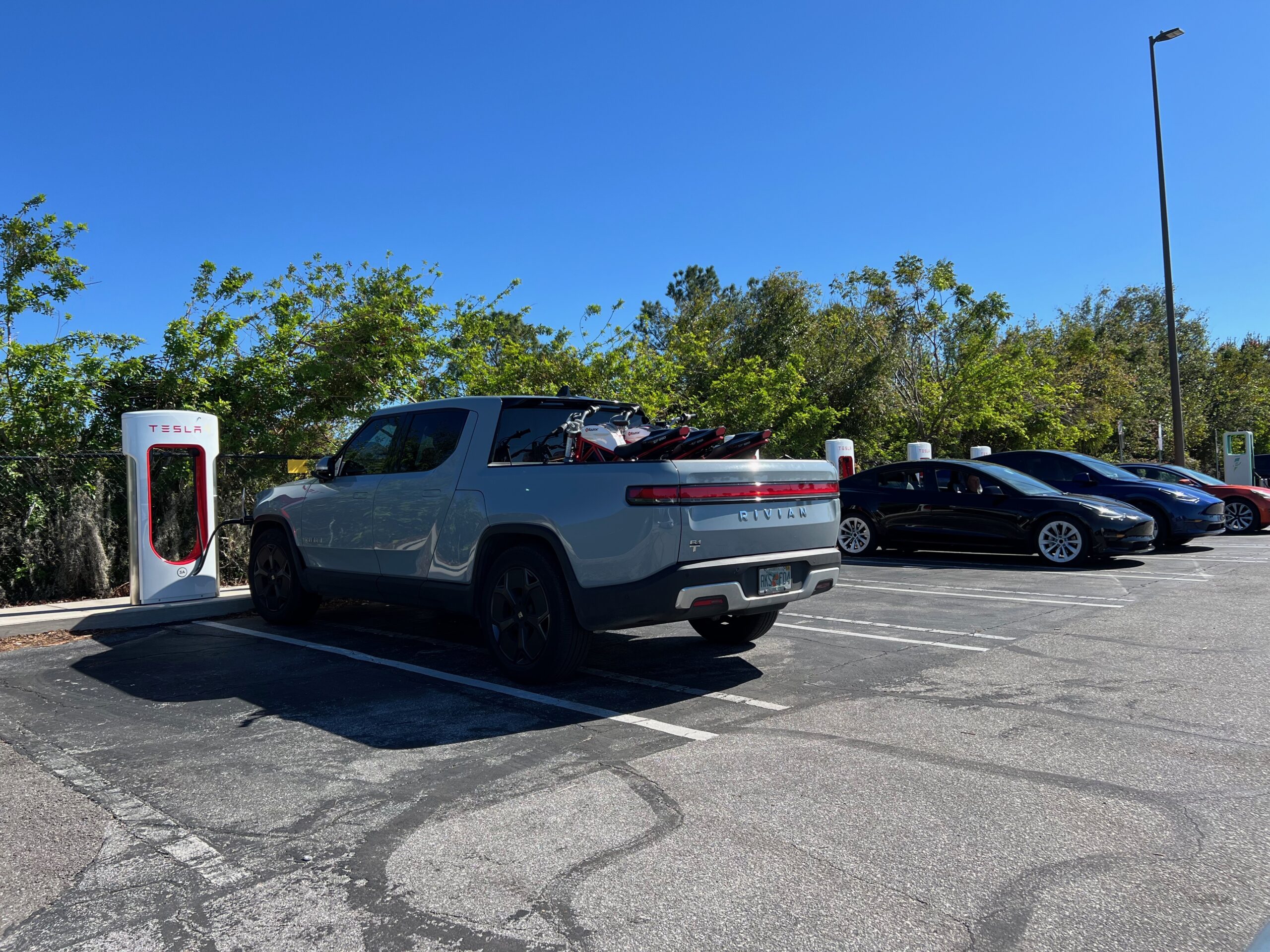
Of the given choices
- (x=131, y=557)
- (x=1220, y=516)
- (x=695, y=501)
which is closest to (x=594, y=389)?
(x=131, y=557)

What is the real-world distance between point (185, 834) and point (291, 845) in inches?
18.1

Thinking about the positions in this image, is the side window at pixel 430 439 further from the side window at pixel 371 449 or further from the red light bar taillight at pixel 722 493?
the red light bar taillight at pixel 722 493

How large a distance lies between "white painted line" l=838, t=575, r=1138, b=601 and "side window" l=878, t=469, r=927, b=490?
2.79 meters

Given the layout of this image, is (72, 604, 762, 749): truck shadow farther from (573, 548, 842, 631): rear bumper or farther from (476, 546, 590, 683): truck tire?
(573, 548, 842, 631): rear bumper

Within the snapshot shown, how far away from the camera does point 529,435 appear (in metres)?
6.46

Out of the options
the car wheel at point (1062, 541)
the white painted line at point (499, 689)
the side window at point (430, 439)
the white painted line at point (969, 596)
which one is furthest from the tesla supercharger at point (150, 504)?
the car wheel at point (1062, 541)

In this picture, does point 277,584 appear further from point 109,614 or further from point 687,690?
point 687,690

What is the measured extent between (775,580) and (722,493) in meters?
0.71

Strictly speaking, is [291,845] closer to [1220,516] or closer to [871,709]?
[871,709]

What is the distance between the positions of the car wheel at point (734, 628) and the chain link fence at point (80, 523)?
17.7 ft

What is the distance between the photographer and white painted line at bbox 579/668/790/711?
5.25 m

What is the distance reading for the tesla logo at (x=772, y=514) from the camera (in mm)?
5426

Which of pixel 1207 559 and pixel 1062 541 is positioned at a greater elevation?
pixel 1062 541

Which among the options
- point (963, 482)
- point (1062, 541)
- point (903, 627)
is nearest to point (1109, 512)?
point (1062, 541)
